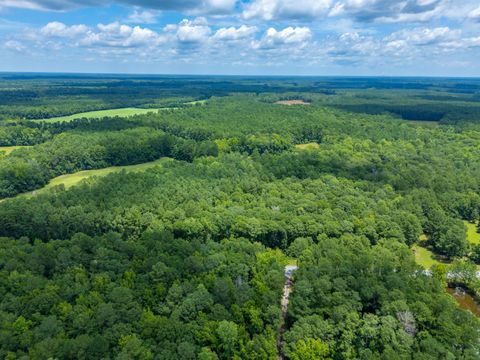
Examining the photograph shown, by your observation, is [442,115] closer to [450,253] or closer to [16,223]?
[450,253]

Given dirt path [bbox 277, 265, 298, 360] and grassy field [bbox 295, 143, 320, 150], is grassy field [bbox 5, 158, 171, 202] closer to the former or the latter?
grassy field [bbox 295, 143, 320, 150]

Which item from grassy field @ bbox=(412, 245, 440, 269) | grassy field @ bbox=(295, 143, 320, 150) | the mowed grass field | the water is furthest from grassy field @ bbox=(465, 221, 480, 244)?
grassy field @ bbox=(295, 143, 320, 150)

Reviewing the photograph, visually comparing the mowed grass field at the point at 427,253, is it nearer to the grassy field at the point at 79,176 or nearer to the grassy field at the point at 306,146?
the grassy field at the point at 306,146

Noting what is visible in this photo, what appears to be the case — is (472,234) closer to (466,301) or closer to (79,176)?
(466,301)

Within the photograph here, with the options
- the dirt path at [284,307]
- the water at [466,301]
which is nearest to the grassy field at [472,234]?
the water at [466,301]

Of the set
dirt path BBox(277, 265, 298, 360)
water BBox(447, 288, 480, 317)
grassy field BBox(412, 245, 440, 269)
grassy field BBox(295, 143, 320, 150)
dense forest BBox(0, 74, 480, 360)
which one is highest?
dense forest BBox(0, 74, 480, 360)

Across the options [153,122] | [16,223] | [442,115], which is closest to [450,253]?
[16,223]
